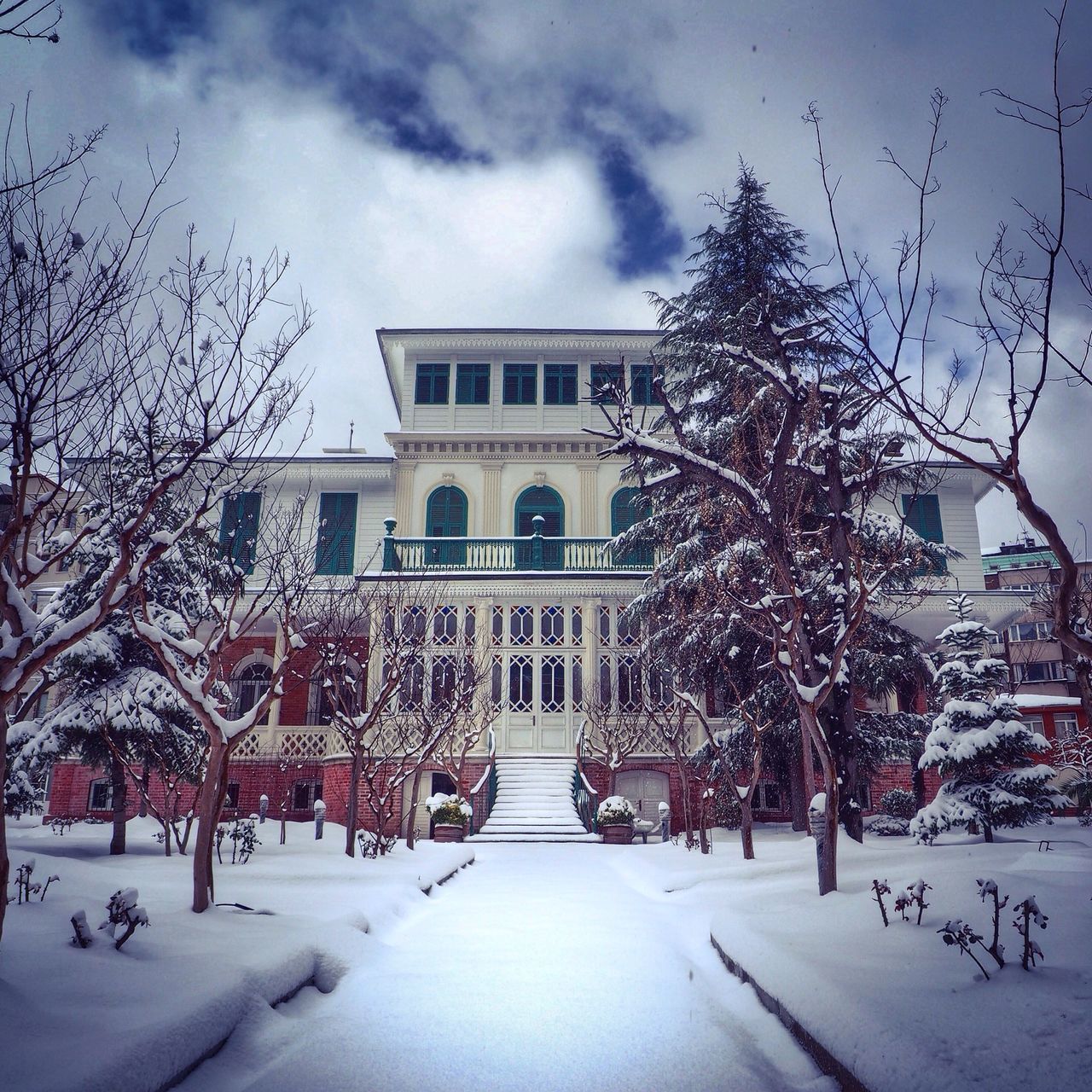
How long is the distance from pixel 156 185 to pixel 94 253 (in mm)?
688

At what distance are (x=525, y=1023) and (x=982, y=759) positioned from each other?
32.4 feet

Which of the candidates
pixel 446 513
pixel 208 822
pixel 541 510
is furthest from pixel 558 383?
pixel 208 822

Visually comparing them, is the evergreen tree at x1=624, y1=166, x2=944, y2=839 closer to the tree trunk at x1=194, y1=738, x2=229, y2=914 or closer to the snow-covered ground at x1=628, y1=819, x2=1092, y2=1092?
the snow-covered ground at x1=628, y1=819, x2=1092, y2=1092

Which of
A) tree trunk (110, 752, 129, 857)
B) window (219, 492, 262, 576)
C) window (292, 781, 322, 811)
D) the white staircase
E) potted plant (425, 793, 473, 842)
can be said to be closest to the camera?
window (219, 492, 262, 576)

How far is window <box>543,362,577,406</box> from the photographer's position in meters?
24.5

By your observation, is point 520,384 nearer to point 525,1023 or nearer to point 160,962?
point 160,962

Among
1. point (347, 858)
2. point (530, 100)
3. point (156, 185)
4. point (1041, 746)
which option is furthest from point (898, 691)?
point (156, 185)

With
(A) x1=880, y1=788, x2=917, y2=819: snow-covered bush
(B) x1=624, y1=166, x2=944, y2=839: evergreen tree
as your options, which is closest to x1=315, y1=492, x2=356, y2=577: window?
(B) x1=624, y1=166, x2=944, y2=839: evergreen tree

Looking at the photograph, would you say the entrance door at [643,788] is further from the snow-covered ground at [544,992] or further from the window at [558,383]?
the snow-covered ground at [544,992]

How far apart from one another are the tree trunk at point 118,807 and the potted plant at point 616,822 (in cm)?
865

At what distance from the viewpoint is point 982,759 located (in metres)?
12.1

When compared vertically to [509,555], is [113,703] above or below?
below

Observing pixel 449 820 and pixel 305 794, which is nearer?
pixel 449 820

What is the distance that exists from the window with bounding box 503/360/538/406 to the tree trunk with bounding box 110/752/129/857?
1484 centimetres
